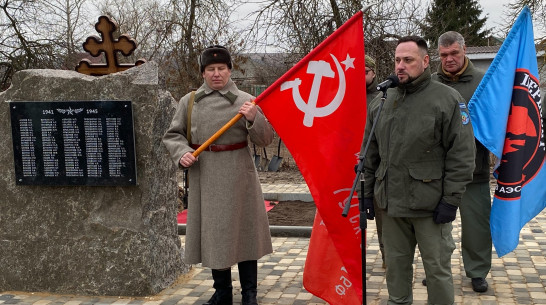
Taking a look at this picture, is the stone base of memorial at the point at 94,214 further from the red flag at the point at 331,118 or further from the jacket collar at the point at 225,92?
the red flag at the point at 331,118

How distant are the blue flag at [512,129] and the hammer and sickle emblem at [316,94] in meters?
1.34

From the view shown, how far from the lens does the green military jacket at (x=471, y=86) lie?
504 cm

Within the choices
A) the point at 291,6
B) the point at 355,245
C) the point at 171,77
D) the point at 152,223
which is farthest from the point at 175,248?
the point at 171,77

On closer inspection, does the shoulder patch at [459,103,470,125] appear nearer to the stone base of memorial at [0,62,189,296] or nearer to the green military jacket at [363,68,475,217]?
the green military jacket at [363,68,475,217]

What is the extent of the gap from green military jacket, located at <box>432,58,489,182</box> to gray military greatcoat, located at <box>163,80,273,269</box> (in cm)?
155

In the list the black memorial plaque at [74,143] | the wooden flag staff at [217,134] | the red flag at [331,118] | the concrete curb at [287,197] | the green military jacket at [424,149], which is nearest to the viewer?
the green military jacket at [424,149]

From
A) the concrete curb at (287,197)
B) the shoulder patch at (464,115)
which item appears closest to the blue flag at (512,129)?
the shoulder patch at (464,115)

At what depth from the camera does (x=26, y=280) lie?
5508 mm

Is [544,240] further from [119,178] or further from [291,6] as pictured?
[291,6]

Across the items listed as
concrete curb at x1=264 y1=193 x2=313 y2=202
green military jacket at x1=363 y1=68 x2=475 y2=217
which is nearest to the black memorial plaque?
green military jacket at x1=363 y1=68 x2=475 y2=217

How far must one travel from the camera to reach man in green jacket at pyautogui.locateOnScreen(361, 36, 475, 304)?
382 centimetres

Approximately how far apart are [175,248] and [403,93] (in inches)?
107

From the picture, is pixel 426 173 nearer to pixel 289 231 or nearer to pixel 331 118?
pixel 331 118

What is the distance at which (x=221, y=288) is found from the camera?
15.8 feet
